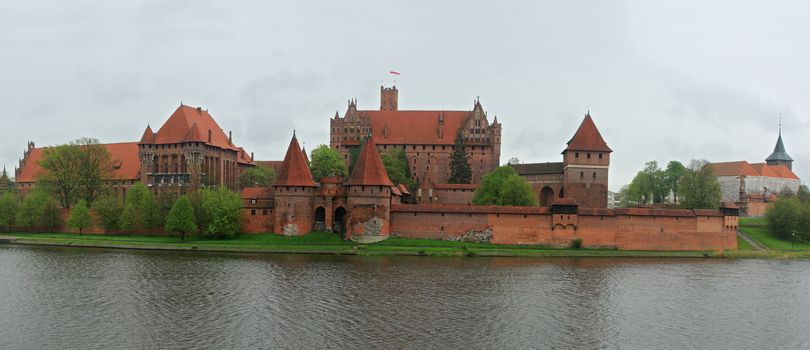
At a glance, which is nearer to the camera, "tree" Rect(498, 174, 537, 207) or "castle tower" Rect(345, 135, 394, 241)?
"castle tower" Rect(345, 135, 394, 241)

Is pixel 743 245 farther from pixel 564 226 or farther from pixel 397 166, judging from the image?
pixel 397 166

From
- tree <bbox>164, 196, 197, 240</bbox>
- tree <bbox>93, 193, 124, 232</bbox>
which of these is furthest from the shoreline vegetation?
tree <bbox>93, 193, 124, 232</bbox>

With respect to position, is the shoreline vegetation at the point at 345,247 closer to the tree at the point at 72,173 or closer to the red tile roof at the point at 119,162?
the tree at the point at 72,173

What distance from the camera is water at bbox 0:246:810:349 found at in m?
17.8

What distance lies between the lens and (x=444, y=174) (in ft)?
201

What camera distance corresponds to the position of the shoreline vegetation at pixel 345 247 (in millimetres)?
35875

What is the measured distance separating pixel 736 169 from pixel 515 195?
42.4 metres

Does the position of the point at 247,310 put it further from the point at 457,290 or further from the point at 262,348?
the point at 457,290

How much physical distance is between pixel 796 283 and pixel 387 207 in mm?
22641

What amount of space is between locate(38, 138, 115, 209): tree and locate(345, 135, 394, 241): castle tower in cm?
2382

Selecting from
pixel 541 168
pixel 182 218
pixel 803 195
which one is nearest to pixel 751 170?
pixel 803 195

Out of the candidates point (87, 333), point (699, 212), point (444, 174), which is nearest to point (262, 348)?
point (87, 333)

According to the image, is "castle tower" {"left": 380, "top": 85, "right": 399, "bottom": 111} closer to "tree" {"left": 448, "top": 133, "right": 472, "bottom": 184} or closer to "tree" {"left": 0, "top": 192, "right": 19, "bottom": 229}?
"tree" {"left": 448, "top": 133, "right": 472, "bottom": 184}

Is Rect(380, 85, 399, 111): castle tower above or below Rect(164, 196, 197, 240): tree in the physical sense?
above
